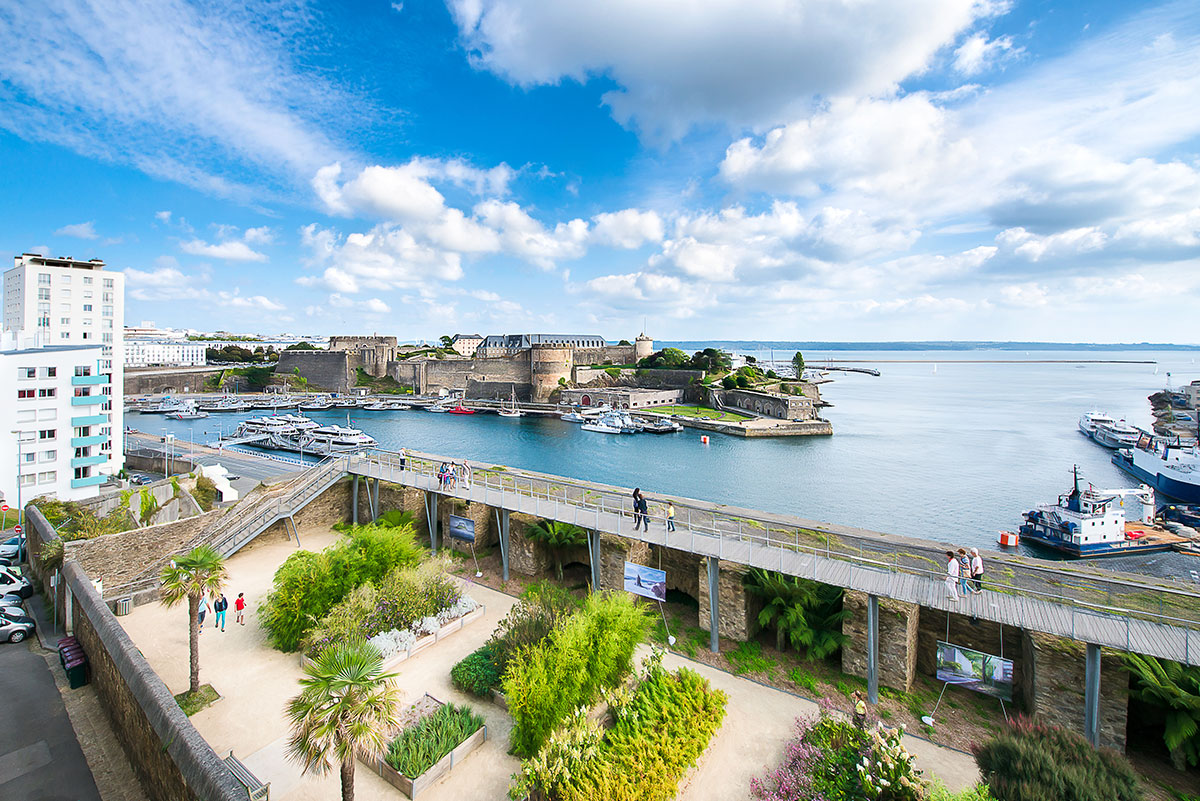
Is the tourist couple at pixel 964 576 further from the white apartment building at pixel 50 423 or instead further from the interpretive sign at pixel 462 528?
the white apartment building at pixel 50 423

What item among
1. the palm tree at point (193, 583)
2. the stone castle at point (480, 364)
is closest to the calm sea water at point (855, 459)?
the stone castle at point (480, 364)

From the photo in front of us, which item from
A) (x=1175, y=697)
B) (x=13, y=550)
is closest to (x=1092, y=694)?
(x=1175, y=697)

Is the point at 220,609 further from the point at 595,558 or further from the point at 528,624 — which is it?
the point at 595,558

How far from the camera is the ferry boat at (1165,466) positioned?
39.3 meters

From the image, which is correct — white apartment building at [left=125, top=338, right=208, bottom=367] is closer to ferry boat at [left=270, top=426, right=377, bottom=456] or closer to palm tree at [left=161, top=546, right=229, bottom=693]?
ferry boat at [left=270, top=426, right=377, bottom=456]

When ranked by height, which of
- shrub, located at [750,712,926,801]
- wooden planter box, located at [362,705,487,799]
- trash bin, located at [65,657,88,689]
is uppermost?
shrub, located at [750,712,926,801]

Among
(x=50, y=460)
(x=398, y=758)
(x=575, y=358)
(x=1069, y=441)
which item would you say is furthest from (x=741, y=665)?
(x=575, y=358)

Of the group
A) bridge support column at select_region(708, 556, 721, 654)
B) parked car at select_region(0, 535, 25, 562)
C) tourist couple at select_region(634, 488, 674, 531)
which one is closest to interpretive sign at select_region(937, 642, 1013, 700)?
bridge support column at select_region(708, 556, 721, 654)

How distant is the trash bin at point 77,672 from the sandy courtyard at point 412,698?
1101 millimetres

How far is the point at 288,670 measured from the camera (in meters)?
12.7

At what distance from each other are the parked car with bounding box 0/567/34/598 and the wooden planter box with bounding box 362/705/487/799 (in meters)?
16.8

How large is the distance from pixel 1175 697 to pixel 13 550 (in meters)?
33.9

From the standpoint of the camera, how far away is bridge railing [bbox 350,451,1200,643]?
10055 mm

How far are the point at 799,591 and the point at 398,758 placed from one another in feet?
27.6
